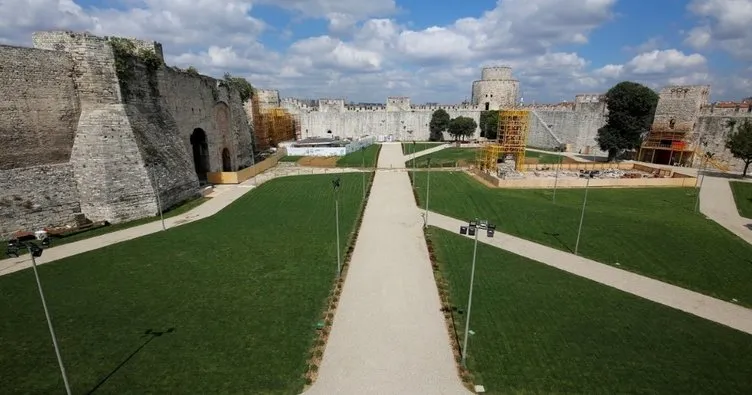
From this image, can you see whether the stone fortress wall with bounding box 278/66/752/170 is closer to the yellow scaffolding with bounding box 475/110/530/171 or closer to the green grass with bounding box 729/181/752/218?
the green grass with bounding box 729/181/752/218

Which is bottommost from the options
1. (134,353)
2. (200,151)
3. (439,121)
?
(134,353)

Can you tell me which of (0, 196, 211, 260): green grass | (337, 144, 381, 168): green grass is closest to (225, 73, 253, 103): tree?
(337, 144, 381, 168): green grass

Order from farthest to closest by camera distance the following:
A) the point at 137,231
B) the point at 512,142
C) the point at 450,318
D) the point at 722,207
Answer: the point at 512,142
the point at 722,207
the point at 137,231
the point at 450,318

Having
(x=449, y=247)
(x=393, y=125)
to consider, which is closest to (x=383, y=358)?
(x=449, y=247)

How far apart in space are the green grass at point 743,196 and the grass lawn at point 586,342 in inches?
649

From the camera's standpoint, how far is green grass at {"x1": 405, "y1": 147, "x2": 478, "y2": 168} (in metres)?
37.5

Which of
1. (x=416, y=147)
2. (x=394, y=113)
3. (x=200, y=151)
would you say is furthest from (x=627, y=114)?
Result: (x=200, y=151)

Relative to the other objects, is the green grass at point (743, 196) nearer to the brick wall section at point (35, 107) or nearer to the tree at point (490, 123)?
the tree at point (490, 123)

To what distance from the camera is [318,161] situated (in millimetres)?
40844

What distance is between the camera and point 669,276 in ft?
44.8

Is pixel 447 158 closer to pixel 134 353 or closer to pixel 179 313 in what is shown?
pixel 179 313

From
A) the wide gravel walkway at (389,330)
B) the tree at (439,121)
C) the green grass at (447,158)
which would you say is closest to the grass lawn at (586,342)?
the wide gravel walkway at (389,330)

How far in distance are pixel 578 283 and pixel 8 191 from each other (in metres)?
23.5

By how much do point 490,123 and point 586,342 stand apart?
45.7m
